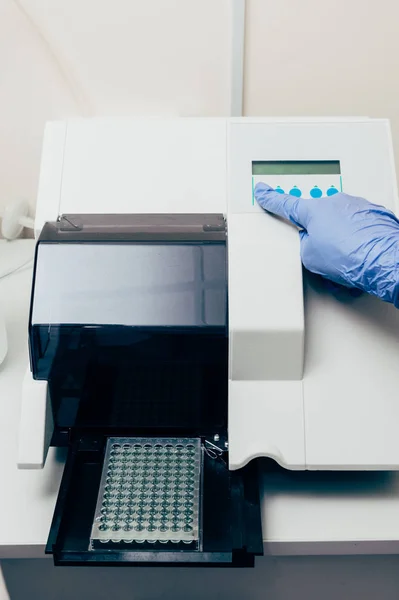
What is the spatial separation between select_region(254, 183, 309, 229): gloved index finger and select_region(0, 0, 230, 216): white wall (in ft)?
1.67

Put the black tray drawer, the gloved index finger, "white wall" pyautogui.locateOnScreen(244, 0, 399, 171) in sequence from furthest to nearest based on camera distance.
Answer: "white wall" pyautogui.locateOnScreen(244, 0, 399, 171), the gloved index finger, the black tray drawer

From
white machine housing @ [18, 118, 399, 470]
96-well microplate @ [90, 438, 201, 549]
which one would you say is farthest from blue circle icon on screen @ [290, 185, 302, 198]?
96-well microplate @ [90, 438, 201, 549]

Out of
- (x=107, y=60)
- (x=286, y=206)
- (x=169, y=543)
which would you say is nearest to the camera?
(x=169, y=543)

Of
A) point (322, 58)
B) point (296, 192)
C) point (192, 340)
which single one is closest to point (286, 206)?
point (296, 192)

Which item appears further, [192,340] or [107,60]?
[107,60]

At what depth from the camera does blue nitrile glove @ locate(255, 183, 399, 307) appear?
0.84 meters

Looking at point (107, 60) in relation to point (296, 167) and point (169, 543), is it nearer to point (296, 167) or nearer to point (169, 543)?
point (296, 167)

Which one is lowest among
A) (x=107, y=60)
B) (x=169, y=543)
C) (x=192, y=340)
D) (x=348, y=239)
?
(x=169, y=543)

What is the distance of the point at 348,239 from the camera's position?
867mm

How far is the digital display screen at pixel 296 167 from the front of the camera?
96 cm

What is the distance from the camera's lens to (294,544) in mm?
805

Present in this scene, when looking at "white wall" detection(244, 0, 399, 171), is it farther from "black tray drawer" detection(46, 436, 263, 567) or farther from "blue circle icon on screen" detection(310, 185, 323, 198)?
"black tray drawer" detection(46, 436, 263, 567)

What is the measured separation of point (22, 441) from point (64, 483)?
0.09m

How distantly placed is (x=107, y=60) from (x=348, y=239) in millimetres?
732
